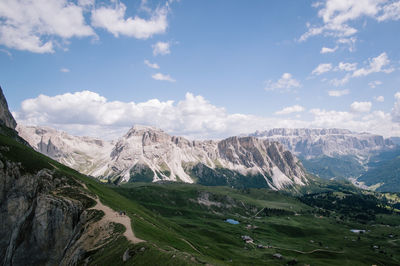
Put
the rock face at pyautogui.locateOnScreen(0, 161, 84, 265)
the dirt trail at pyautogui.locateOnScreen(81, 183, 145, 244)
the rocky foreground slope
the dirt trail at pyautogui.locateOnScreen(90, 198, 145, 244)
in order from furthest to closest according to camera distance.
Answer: the rock face at pyautogui.locateOnScreen(0, 161, 84, 265) < the rocky foreground slope < the dirt trail at pyautogui.locateOnScreen(81, 183, 145, 244) < the dirt trail at pyautogui.locateOnScreen(90, 198, 145, 244)

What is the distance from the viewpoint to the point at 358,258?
163750 mm

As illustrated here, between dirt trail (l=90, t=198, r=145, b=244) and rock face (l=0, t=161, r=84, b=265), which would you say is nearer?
dirt trail (l=90, t=198, r=145, b=244)

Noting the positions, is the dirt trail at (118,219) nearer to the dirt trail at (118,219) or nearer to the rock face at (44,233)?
the dirt trail at (118,219)

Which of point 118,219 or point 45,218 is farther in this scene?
A: point 118,219

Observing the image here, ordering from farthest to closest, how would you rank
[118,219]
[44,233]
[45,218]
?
[118,219] < [45,218] < [44,233]

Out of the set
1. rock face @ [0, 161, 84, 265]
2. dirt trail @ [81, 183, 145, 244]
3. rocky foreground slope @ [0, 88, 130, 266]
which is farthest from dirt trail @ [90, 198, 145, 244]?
rock face @ [0, 161, 84, 265]

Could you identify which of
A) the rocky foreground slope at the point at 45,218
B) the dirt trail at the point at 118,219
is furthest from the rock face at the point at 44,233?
the dirt trail at the point at 118,219

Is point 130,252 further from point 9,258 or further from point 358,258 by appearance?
point 358,258

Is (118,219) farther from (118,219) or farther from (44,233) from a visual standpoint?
(44,233)

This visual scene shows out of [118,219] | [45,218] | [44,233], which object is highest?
[45,218]

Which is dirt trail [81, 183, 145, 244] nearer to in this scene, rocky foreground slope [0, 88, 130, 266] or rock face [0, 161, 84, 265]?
rocky foreground slope [0, 88, 130, 266]

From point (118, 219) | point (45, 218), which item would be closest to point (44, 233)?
point (45, 218)

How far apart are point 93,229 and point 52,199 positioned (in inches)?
898

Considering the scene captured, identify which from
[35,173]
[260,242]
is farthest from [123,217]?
[260,242]
